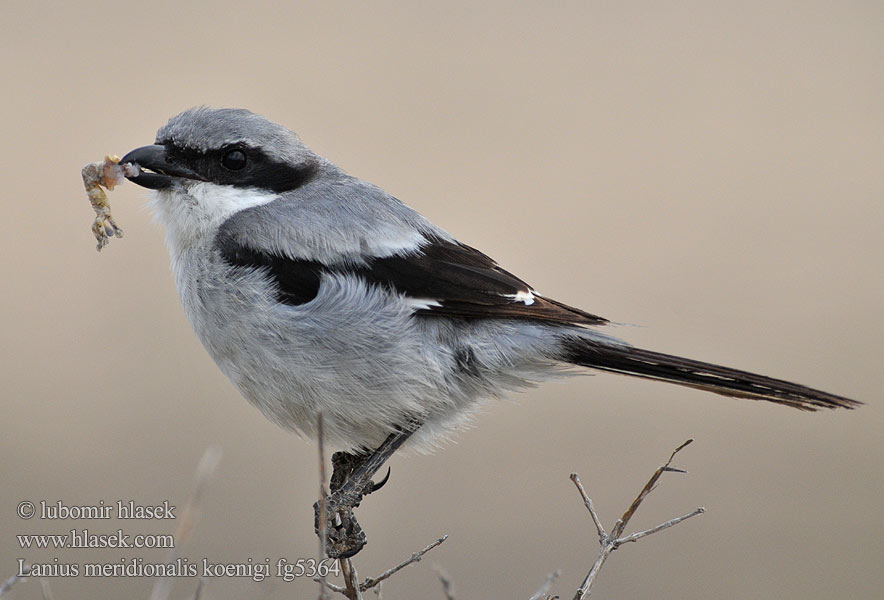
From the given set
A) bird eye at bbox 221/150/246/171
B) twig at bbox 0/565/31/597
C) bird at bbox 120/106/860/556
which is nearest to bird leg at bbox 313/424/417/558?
bird at bbox 120/106/860/556

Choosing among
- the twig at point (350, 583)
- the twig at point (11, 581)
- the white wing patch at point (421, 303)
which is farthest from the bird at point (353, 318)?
the twig at point (11, 581)

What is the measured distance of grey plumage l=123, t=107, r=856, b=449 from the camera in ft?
9.78

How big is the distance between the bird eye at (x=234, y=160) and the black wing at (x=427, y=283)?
0.28 m

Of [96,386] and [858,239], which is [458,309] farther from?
[858,239]

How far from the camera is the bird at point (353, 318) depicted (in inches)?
117

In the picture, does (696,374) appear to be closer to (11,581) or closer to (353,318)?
(353,318)

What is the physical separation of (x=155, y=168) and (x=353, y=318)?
2.66ft

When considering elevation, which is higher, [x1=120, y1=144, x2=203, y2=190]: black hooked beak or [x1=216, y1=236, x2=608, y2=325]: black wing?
[x1=120, y1=144, x2=203, y2=190]: black hooked beak

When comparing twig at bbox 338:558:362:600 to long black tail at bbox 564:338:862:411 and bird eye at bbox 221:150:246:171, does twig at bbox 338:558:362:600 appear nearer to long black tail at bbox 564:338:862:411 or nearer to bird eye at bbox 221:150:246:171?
long black tail at bbox 564:338:862:411

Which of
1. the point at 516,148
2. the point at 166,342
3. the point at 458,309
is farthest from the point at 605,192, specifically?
the point at 458,309

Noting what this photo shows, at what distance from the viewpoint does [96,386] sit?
5984 millimetres

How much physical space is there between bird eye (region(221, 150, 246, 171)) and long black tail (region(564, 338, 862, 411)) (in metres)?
1.18

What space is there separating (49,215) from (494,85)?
3.98 m

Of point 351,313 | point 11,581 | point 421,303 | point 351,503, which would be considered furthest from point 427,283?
point 11,581
